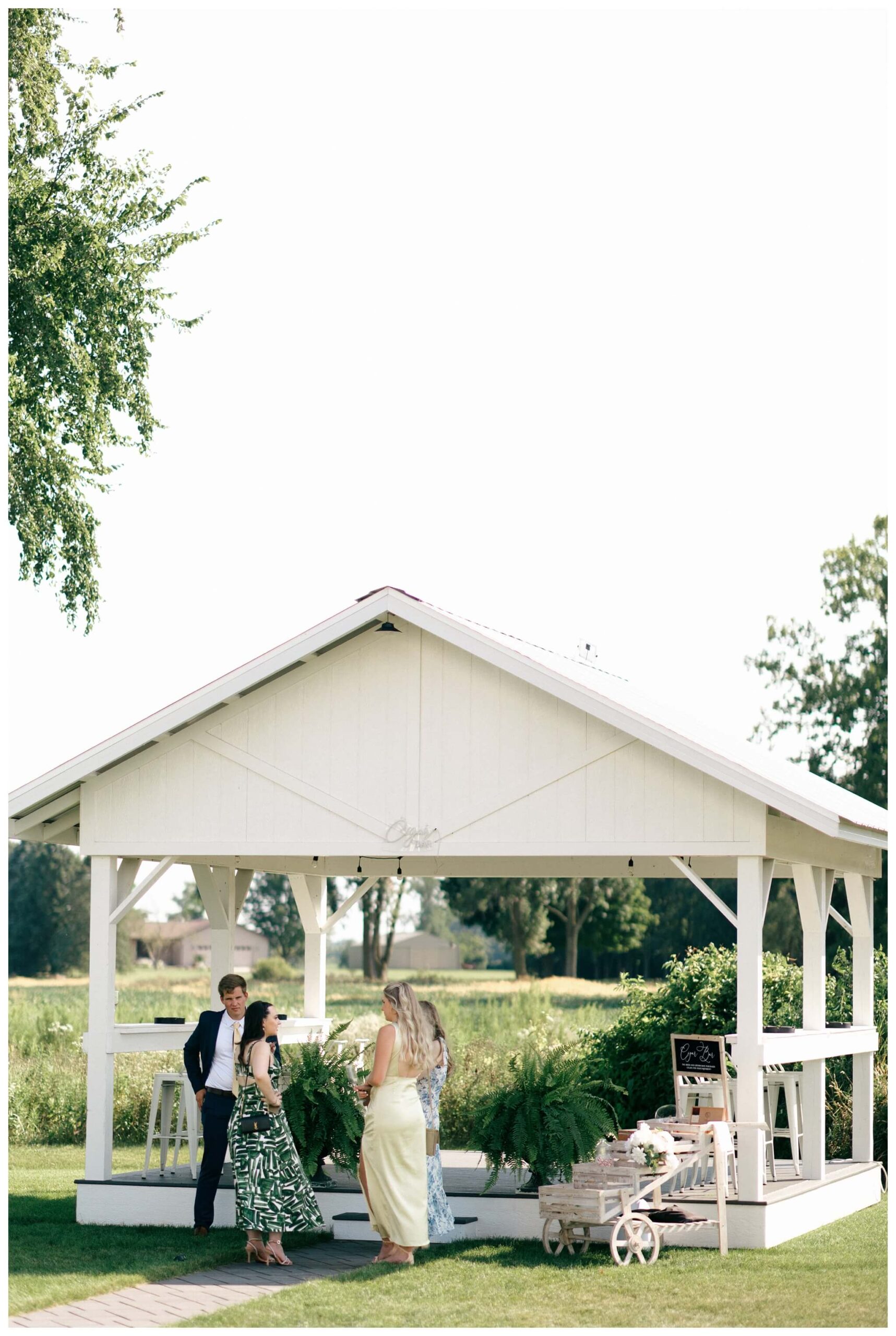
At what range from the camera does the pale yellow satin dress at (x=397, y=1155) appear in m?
10.8

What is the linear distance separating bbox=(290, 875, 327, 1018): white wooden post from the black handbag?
584 cm

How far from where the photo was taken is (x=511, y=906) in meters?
61.3

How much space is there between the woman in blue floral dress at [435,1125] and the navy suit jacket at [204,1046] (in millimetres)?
1100

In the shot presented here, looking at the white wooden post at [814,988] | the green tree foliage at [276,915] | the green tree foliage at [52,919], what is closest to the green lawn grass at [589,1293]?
the white wooden post at [814,988]

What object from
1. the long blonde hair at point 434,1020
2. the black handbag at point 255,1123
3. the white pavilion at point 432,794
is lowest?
the black handbag at point 255,1123

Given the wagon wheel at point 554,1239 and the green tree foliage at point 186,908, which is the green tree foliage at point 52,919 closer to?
the green tree foliage at point 186,908

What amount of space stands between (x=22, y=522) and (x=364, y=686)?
7.20m

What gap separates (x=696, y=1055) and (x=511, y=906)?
48095mm

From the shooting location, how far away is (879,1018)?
18078 mm

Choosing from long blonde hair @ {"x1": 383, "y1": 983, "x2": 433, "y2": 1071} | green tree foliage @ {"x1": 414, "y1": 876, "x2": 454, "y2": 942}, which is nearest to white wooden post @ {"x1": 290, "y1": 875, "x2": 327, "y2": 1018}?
long blonde hair @ {"x1": 383, "y1": 983, "x2": 433, "y2": 1071}

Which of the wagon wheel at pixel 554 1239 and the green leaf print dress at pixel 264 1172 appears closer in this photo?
the green leaf print dress at pixel 264 1172

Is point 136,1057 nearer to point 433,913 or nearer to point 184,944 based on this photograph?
point 184,944

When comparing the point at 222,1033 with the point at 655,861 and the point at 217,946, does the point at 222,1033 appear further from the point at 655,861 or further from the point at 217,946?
the point at 655,861

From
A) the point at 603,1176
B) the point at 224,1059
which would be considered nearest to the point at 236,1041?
the point at 224,1059
